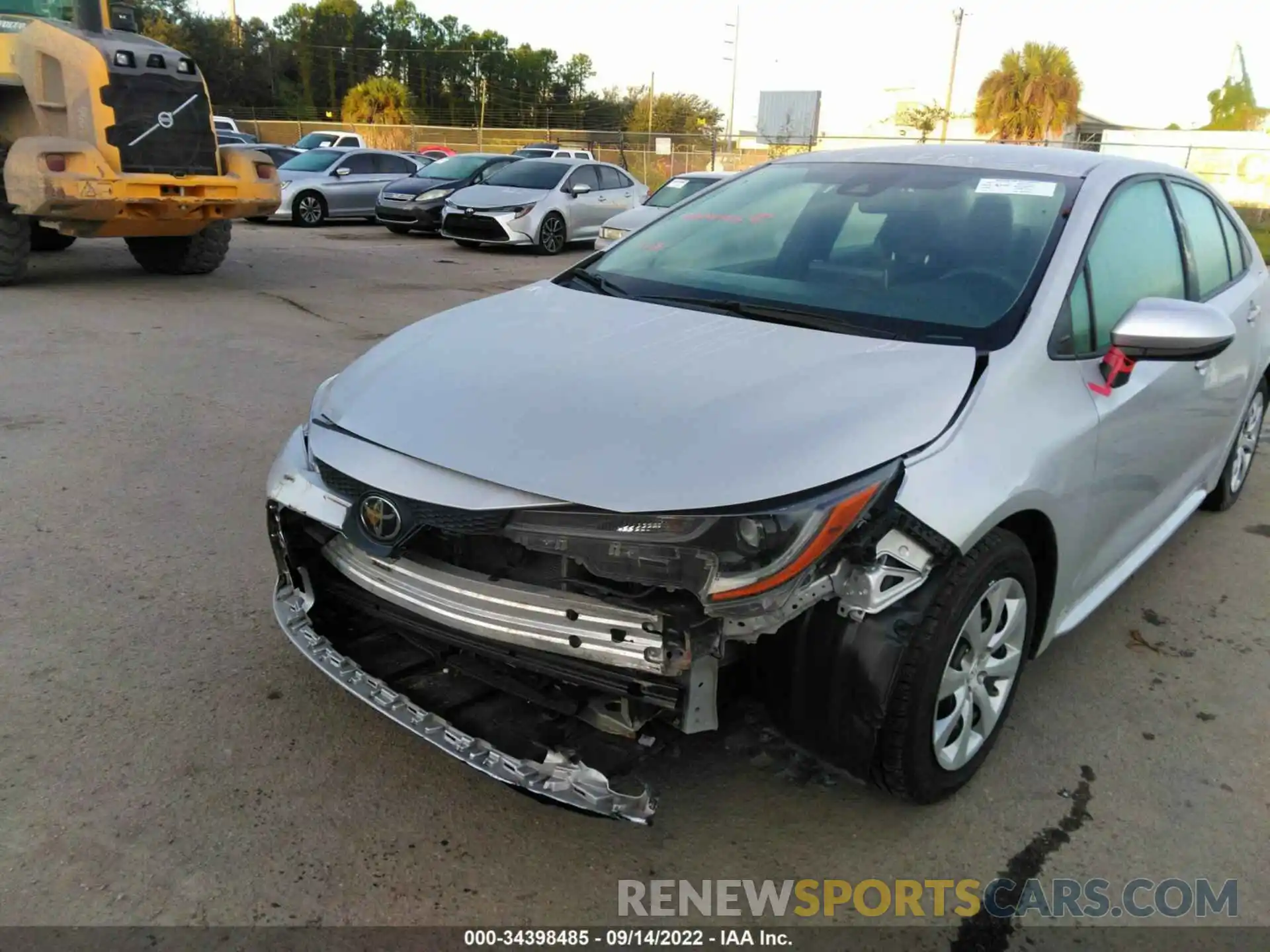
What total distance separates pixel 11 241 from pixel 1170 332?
33.7ft

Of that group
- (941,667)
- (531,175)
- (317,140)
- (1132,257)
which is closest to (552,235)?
(531,175)

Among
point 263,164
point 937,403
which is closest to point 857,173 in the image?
point 937,403

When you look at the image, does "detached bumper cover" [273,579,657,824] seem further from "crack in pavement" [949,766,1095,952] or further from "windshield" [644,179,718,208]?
"windshield" [644,179,718,208]

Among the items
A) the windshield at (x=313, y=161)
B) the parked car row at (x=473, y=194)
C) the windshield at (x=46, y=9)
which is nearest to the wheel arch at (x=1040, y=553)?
the parked car row at (x=473, y=194)

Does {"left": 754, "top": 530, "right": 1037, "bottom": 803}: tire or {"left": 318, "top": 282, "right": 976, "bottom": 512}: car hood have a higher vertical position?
{"left": 318, "top": 282, "right": 976, "bottom": 512}: car hood

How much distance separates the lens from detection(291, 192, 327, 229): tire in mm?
17422

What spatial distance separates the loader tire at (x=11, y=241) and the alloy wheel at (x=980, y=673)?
989cm

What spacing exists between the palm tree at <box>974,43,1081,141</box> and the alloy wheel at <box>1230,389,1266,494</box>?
114 feet

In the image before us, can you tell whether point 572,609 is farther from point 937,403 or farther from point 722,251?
point 722,251

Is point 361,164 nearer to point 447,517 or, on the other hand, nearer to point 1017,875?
point 447,517

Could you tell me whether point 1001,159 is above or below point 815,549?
above

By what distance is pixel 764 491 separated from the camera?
6.96ft

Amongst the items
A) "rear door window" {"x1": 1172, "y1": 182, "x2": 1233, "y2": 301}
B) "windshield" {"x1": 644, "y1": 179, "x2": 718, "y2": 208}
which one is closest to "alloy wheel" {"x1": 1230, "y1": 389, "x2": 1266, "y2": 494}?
"rear door window" {"x1": 1172, "y1": 182, "x2": 1233, "y2": 301}

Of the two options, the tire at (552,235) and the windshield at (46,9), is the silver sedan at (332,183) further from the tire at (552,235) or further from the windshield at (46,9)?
the windshield at (46,9)
